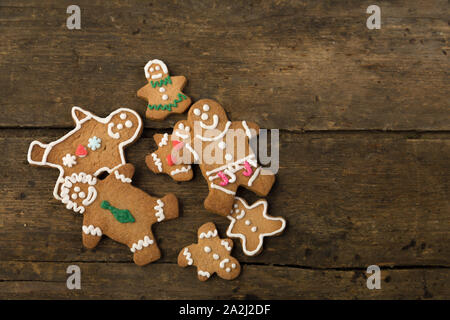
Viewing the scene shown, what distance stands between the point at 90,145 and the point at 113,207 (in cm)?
22

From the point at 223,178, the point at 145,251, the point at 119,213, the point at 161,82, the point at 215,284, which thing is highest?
the point at 161,82

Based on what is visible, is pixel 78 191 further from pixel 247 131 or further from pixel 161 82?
pixel 247 131

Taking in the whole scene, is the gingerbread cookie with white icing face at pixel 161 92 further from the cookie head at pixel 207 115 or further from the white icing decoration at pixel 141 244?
the white icing decoration at pixel 141 244

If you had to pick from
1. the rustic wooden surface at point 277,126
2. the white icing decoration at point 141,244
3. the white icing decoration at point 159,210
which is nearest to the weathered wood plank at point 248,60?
the rustic wooden surface at point 277,126

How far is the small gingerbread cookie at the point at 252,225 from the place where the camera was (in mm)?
1224

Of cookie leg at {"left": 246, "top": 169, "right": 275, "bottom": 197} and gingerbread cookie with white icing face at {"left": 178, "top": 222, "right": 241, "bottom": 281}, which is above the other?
cookie leg at {"left": 246, "top": 169, "right": 275, "bottom": 197}

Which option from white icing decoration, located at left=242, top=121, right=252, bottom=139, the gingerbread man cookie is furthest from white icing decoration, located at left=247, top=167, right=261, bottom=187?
white icing decoration, located at left=242, top=121, right=252, bottom=139

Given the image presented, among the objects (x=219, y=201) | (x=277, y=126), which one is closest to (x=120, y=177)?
(x=219, y=201)

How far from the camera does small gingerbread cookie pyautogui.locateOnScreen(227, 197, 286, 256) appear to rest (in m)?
1.22

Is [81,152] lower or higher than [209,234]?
higher

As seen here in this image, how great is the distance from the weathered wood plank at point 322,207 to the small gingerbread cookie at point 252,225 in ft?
0.12

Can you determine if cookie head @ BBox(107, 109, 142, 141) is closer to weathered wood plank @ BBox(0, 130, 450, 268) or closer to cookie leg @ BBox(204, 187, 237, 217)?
weathered wood plank @ BBox(0, 130, 450, 268)

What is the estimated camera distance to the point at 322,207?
126 cm

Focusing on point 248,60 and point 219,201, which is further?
point 248,60
